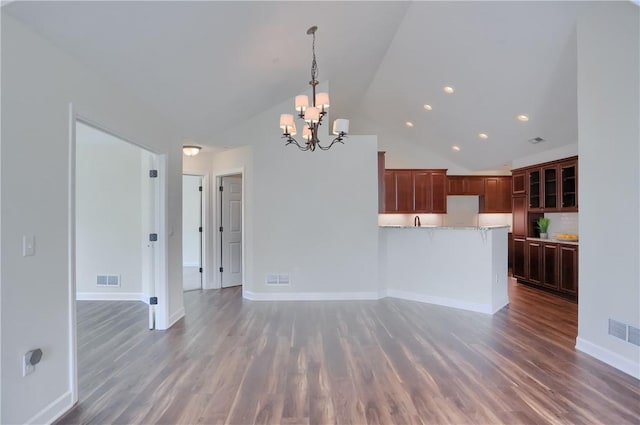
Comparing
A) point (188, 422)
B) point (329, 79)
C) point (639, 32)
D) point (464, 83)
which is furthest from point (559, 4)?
point (188, 422)

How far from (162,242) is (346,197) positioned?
2750 mm

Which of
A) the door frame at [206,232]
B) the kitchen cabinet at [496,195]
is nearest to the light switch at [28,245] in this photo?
the door frame at [206,232]

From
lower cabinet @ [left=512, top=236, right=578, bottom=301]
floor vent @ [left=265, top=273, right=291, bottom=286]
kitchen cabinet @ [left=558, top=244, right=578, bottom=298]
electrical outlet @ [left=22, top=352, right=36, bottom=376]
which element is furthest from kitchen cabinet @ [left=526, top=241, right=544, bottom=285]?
electrical outlet @ [left=22, top=352, right=36, bottom=376]

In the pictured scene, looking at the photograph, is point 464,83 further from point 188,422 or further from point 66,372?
point 66,372

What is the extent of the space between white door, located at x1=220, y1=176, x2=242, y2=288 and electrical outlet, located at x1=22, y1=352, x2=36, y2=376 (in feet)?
13.5

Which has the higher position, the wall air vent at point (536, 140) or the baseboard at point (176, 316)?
the wall air vent at point (536, 140)

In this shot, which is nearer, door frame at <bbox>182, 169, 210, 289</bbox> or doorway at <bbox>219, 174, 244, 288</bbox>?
door frame at <bbox>182, 169, 210, 289</bbox>

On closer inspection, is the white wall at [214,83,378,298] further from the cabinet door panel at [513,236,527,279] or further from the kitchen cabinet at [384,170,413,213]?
the cabinet door panel at [513,236,527,279]

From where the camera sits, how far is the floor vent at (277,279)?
17.1 feet

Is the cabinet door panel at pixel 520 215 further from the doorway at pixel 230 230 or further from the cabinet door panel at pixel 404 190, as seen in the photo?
the doorway at pixel 230 230

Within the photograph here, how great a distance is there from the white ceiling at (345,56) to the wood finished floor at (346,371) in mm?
2529

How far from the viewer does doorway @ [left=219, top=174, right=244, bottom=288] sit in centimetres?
605

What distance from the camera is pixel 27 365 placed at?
195 centimetres

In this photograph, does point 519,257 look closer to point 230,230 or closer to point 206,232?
point 230,230
